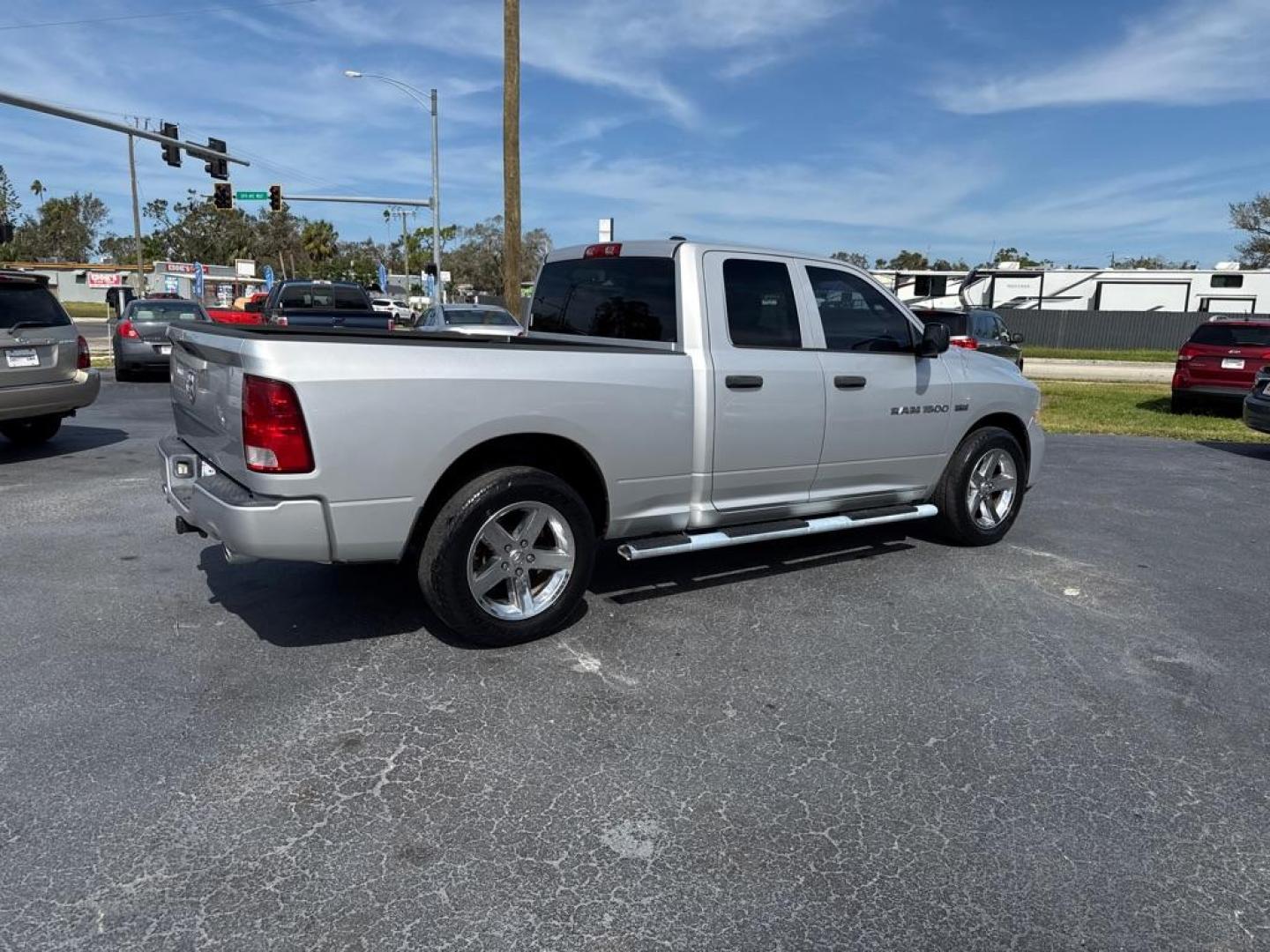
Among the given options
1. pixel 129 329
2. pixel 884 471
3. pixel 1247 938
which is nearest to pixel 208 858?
pixel 1247 938

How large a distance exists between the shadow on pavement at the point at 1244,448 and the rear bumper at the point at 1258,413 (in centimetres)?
42

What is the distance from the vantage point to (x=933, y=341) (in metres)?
5.65

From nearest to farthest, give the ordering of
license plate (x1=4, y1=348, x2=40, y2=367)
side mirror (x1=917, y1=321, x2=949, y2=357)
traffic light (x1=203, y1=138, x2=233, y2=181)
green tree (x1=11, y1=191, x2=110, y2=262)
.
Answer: side mirror (x1=917, y1=321, x2=949, y2=357) < license plate (x1=4, y1=348, x2=40, y2=367) < traffic light (x1=203, y1=138, x2=233, y2=181) < green tree (x1=11, y1=191, x2=110, y2=262)

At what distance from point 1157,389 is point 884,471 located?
16493 millimetres

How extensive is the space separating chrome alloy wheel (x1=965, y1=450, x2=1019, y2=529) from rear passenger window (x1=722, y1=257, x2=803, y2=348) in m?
1.86

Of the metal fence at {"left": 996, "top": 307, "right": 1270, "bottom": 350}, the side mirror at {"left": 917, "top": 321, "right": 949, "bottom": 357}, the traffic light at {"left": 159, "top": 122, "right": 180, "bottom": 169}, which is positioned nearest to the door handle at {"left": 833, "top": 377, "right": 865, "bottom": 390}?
the side mirror at {"left": 917, "top": 321, "right": 949, "bottom": 357}

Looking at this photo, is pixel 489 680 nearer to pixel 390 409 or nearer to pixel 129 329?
pixel 390 409

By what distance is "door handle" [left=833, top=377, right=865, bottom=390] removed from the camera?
529 centimetres

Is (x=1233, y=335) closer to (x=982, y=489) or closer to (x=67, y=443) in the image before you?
(x=982, y=489)

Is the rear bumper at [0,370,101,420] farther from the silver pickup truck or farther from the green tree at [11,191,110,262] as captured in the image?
the green tree at [11,191,110,262]

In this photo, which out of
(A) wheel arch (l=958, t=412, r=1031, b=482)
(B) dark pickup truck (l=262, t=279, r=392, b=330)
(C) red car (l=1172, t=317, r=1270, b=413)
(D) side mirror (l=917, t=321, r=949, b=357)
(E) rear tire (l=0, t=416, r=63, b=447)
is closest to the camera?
(D) side mirror (l=917, t=321, r=949, b=357)

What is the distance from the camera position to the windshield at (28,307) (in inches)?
326

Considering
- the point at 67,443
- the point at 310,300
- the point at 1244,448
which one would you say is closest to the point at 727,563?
the point at 67,443

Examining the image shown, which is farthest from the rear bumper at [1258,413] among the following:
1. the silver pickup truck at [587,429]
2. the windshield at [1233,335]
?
the silver pickup truck at [587,429]
